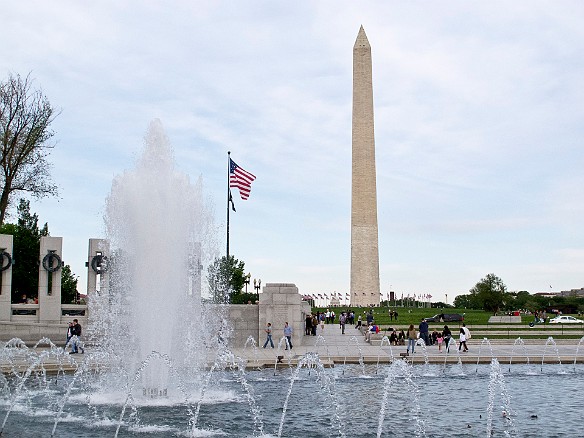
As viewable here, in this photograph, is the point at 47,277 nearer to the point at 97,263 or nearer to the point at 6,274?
the point at 6,274

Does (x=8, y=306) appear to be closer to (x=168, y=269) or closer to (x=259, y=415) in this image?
(x=168, y=269)

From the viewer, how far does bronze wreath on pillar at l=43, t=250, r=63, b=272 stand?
30.3 metres

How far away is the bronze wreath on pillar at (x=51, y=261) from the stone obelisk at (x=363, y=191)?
39601 millimetres

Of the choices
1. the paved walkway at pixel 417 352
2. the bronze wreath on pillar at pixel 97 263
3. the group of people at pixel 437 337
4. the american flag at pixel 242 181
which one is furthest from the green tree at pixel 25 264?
the group of people at pixel 437 337

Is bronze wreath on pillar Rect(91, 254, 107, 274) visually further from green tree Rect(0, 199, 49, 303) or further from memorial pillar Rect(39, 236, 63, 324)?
green tree Rect(0, 199, 49, 303)

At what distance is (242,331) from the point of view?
29.2 meters

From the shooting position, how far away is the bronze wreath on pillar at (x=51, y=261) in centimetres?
3027

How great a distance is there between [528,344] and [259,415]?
69.3ft

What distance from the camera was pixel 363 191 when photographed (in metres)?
67.5

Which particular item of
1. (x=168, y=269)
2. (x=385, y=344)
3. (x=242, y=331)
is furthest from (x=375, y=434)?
(x=385, y=344)

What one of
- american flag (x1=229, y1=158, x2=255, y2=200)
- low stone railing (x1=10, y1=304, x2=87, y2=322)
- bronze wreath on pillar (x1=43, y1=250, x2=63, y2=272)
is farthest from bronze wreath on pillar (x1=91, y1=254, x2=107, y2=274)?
american flag (x1=229, y1=158, x2=255, y2=200)

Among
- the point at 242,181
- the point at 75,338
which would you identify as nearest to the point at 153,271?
the point at 75,338

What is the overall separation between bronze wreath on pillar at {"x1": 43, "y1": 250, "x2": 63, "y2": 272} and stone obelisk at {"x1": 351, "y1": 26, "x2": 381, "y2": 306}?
1559 inches

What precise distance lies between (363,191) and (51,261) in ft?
133
